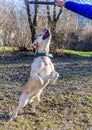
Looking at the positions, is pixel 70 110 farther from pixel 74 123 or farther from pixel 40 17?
pixel 40 17

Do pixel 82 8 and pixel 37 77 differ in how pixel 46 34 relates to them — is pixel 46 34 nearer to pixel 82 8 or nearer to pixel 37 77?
pixel 37 77

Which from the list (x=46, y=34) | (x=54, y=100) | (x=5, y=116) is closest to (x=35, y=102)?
(x=5, y=116)

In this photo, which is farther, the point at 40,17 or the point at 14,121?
the point at 40,17

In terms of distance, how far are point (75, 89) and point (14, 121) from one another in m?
2.25

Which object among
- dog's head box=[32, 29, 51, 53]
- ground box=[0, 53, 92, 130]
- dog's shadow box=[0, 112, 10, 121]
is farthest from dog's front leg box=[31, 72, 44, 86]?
dog's shadow box=[0, 112, 10, 121]

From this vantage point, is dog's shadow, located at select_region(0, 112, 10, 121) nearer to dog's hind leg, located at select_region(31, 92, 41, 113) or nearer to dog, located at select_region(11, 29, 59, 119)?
dog's hind leg, located at select_region(31, 92, 41, 113)

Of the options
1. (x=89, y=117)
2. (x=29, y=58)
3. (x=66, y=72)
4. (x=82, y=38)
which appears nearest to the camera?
(x=89, y=117)

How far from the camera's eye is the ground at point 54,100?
571 centimetres

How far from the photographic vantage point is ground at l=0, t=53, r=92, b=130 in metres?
5.71

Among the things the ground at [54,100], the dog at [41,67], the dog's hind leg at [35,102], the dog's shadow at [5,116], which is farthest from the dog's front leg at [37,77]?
the dog's shadow at [5,116]

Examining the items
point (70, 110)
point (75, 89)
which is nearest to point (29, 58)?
point (75, 89)

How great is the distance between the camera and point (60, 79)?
8.40 metres

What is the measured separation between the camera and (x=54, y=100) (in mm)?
6742

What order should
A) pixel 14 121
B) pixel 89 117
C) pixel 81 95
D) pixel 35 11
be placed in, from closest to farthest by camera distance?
pixel 14 121
pixel 89 117
pixel 81 95
pixel 35 11
